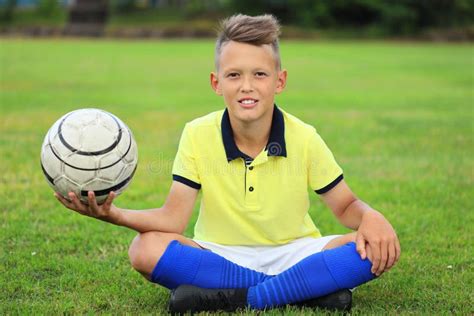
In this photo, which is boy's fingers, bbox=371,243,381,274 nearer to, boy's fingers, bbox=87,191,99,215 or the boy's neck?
the boy's neck

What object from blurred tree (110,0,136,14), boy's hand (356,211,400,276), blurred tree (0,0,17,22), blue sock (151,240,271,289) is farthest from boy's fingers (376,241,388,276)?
blurred tree (110,0,136,14)

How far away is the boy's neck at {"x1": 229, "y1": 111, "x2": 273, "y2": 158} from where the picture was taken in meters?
3.55

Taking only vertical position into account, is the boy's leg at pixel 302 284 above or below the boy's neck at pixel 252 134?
below

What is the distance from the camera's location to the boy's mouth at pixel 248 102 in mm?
3418

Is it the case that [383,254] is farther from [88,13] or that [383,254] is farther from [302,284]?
[88,13]

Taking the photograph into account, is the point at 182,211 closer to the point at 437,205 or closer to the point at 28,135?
the point at 437,205

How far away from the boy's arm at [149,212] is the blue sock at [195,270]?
13 cm

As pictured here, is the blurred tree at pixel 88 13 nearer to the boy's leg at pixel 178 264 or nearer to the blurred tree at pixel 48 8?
the blurred tree at pixel 48 8

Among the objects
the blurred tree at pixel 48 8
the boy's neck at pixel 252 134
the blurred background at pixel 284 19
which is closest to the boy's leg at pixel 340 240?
the boy's neck at pixel 252 134

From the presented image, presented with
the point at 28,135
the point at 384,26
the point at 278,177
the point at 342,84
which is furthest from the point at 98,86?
the point at 384,26

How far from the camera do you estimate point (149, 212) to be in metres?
3.30

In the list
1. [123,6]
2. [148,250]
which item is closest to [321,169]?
[148,250]

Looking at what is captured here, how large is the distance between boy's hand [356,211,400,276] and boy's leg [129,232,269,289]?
0.51m

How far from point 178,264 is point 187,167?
1.58 ft
